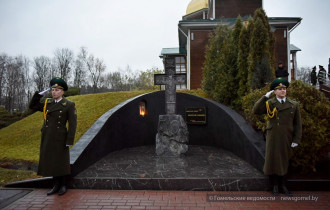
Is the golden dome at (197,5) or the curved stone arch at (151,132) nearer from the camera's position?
the curved stone arch at (151,132)

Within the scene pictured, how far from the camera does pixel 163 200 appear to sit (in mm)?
3580

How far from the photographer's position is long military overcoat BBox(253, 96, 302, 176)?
3.63 metres

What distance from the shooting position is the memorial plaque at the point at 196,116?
7691 mm

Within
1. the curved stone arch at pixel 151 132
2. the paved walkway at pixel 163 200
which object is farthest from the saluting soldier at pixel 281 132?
the curved stone arch at pixel 151 132

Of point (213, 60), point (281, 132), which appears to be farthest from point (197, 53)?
point (281, 132)

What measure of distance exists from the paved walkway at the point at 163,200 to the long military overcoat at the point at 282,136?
57 centimetres

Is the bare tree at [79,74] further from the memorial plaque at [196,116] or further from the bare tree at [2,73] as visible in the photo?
the memorial plaque at [196,116]

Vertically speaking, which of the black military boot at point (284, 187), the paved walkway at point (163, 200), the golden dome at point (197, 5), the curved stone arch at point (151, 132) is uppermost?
the golden dome at point (197, 5)

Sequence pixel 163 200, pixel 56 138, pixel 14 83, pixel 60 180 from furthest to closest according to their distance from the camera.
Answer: pixel 14 83, pixel 60 180, pixel 56 138, pixel 163 200

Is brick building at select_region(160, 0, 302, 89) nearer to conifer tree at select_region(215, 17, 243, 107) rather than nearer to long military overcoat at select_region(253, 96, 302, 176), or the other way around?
conifer tree at select_region(215, 17, 243, 107)

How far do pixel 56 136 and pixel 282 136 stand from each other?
4308 mm

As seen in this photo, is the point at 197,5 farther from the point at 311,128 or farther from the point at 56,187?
the point at 56,187

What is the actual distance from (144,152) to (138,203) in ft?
10.3

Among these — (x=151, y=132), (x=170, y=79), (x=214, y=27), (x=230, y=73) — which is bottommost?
(x=151, y=132)
